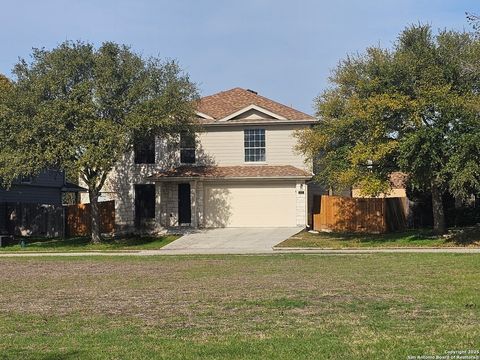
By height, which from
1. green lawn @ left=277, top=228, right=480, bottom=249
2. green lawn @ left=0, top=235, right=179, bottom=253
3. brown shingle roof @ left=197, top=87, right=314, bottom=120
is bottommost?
green lawn @ left=0, top=235, right=179, bottom=253

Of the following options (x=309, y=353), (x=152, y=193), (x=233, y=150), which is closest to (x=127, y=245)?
(x=152, y=193)

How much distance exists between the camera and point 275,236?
105 feet

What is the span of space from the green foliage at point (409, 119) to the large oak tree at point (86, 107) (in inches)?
306

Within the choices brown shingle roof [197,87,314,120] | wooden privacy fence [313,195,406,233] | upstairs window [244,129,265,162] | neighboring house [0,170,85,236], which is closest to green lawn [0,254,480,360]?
wooden privacy fence [313,195,406,233]

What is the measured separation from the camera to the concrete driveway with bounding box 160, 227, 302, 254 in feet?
92.1

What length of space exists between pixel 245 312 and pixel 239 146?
26.6 metres

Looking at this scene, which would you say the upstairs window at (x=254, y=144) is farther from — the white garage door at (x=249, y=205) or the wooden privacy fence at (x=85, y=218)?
the wooden privacy fence at (x=85, y=218)

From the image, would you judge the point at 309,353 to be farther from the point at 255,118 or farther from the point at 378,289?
the point at 255,118

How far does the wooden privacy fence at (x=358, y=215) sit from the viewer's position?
3475cm

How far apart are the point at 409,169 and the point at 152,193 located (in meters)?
15.9

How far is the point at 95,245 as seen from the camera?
31.7m

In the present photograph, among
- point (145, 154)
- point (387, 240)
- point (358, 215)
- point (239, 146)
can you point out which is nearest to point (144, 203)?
point (145, 154)

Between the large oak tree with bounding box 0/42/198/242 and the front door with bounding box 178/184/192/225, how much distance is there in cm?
526

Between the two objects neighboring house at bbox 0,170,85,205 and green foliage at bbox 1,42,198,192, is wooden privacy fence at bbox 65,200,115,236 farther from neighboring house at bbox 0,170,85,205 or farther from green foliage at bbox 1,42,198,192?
green foliage at bbox 1,42,198,192
